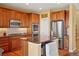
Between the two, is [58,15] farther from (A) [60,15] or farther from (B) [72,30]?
(B) [72,30]

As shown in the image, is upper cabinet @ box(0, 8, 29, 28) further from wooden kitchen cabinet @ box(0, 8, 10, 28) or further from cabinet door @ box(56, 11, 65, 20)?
cabinet door @ box(56, 11, 65, 20)

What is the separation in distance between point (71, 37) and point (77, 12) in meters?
0.32

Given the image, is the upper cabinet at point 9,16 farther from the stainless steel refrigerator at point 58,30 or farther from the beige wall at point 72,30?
the beige wall at point 72,30

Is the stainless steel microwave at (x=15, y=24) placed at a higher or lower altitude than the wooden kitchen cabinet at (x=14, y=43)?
higher

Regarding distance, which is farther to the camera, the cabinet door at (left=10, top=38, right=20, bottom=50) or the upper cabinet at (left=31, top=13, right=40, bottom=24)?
the cabinet door at (left=10, top=38, right=20, bottom=50)

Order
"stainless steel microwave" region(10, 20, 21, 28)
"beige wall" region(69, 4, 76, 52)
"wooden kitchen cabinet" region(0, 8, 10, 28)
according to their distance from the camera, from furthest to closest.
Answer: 1. "stainless steel microwave" region(10, 20, 21, 28)
2. "wooden kitchen cabinet" region(0, 8, 10, 28)
3. "beige wall" region(69, 4, 76, 52)

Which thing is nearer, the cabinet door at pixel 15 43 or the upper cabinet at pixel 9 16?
the upper cabinet at pixel 9 16

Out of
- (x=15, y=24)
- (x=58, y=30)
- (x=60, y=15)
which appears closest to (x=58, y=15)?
(x=60, y=15)

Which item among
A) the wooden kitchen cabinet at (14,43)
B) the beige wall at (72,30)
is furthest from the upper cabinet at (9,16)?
the beige wall at (72,30)

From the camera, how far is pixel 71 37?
1.29m

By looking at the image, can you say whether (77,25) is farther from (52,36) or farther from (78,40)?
(52,36)

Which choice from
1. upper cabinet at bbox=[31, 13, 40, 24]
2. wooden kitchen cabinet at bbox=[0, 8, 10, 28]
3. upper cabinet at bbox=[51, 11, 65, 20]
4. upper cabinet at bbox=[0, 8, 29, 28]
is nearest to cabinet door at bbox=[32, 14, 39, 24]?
upper cabinet at bbox=[31, 13, 40, 24]

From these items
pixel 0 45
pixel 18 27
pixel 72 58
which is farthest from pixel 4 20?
pixel 72 58

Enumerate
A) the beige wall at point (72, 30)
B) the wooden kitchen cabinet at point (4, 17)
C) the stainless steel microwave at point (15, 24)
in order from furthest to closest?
1. the stainless steel microwave at point (15, 24)
2. the wooden kitchen cabinet at point (4, 17)
3. the beige wall at point (72, 30)
